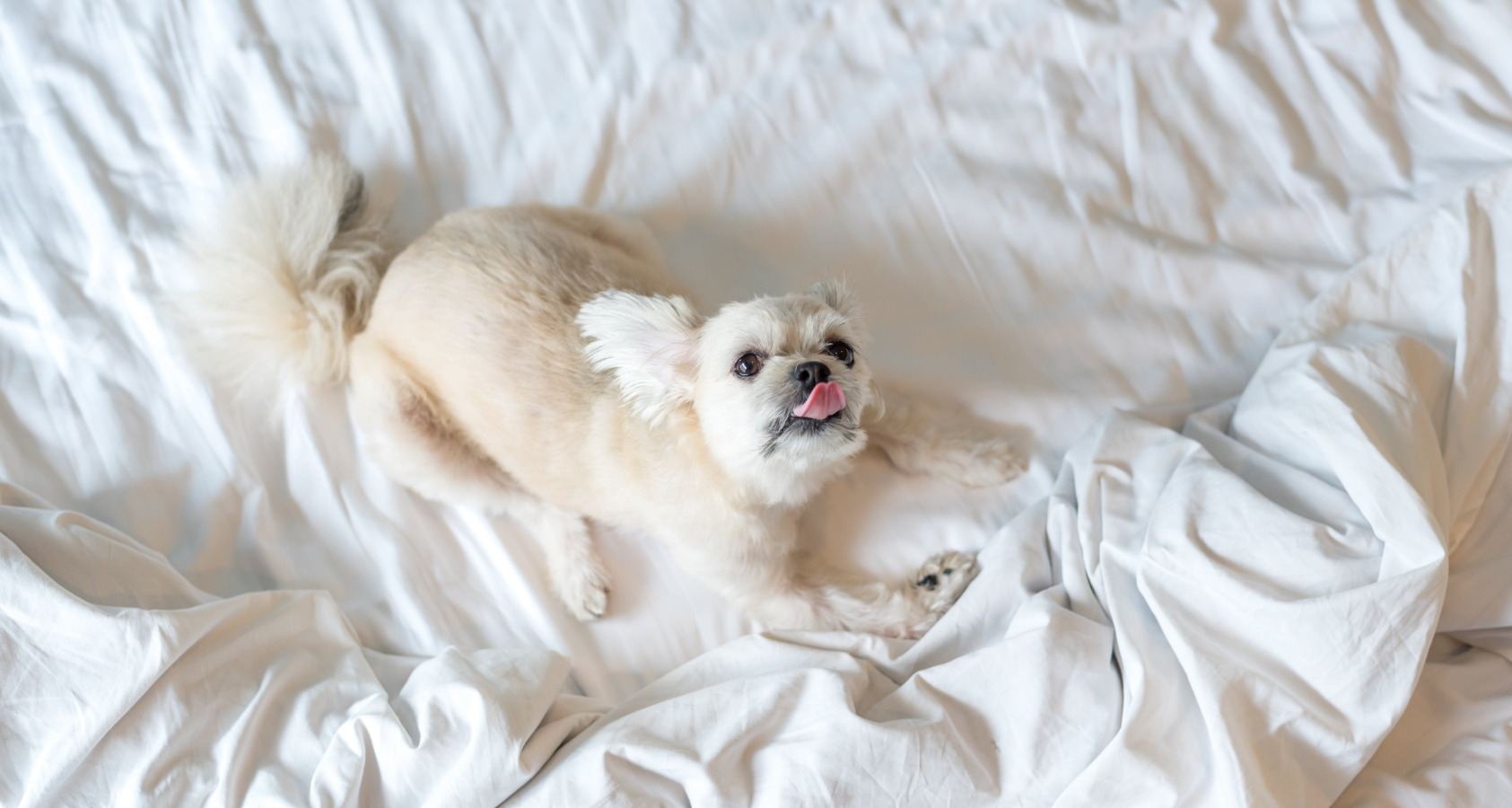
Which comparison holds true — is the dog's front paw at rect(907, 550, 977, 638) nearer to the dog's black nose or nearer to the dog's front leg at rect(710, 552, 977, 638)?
the dog's front leg at rect(710, 552, 977, 638)

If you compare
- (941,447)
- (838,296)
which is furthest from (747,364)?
(941,447)

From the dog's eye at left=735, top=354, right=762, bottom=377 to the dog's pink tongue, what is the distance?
0.11m

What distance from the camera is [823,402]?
141 cm

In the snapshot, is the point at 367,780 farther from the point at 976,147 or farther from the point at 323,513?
the point at 976,147

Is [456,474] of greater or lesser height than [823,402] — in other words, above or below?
below

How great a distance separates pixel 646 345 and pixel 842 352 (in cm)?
35

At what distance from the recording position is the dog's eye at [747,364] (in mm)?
1474

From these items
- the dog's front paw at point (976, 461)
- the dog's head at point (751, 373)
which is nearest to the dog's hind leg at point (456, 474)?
the dog's head at point (751, 373)

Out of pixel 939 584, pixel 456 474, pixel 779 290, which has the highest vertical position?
pixel 779 290

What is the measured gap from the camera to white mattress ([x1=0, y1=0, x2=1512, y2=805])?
5.06 feet

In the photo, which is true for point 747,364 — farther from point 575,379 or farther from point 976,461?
point 976,461

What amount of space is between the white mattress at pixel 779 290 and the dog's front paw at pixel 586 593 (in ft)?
0.18

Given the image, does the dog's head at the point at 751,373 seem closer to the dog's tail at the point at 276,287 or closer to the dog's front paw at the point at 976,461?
the dog's front paw at the point at 976,461

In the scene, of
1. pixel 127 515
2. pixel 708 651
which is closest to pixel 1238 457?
pixel 708 651
